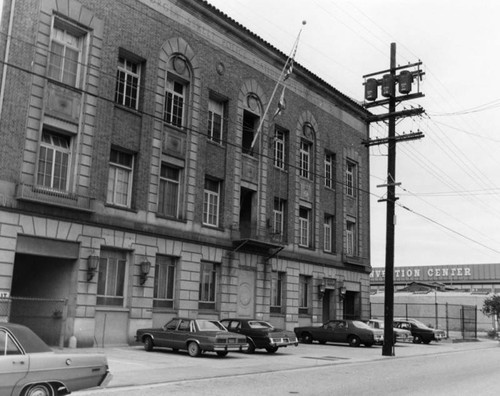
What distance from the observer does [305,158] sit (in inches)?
1448

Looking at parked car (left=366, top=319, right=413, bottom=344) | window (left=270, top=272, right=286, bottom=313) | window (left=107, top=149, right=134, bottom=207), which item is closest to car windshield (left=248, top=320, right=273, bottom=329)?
window (left=107, top=149, right=134, bottom=207)

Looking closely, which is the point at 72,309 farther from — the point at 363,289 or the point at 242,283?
the point at 363,289

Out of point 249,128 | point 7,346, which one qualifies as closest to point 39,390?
point 7,346

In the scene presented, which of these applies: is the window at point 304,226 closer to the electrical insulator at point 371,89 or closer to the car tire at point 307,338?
the car tire at point 307,338

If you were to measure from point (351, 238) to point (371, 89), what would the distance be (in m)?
14.5

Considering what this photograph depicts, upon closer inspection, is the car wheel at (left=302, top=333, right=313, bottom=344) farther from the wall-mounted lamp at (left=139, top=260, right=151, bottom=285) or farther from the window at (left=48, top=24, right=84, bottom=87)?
the window at (left=48, top=24, right=84, bottom=87)

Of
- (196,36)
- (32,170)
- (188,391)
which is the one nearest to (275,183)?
(196,36)

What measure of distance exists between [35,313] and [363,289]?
86.5 ft

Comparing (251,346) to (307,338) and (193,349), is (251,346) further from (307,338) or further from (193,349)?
(307,338)

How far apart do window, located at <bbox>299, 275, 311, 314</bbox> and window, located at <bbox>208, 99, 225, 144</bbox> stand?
11036mm

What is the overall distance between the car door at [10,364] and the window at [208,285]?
18715mm

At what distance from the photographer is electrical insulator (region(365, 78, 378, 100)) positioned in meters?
30.0

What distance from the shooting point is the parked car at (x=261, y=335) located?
875 inches

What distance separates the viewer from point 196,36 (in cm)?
2811
